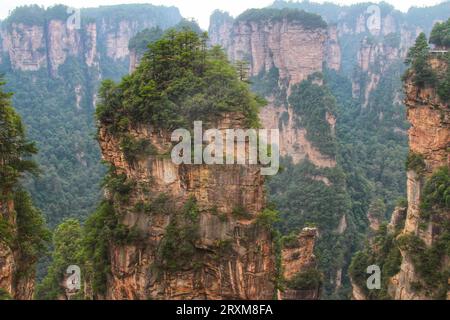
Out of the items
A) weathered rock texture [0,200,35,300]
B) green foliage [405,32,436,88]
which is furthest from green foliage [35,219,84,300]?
green foliage [405,32,436,88]

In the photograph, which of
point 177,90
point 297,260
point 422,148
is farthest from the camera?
point 297,260

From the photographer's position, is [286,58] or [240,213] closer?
[240,213]

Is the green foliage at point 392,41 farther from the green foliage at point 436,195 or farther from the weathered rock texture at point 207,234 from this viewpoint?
the weathered rock texture at point 207,234

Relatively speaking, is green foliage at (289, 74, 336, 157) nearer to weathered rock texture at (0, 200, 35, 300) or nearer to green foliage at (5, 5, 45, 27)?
weathered rock texture at (0, 200, 35, 300)

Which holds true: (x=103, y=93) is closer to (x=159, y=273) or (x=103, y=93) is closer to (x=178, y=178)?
(x=178, y=178)

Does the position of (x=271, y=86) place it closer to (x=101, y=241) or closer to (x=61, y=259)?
(x=61, y=259)

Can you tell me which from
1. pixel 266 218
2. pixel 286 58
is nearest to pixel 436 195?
pixel 266 218
